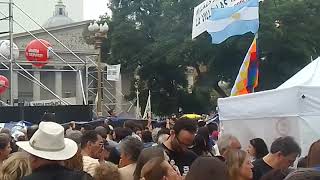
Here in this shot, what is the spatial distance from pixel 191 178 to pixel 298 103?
5.29m

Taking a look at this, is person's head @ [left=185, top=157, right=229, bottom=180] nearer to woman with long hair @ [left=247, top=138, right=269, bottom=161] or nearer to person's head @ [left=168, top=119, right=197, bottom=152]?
person's head @ [left=168, top=119, right=197, bottom=152]

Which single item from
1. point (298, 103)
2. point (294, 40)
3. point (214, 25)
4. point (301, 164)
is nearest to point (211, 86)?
point (294, 40)

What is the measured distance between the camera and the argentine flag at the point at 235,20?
12.1m

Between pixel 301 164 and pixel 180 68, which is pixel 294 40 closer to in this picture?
pixel 180 68

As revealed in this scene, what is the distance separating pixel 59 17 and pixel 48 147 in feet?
282

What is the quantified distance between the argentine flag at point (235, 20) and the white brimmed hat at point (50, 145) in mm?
8312

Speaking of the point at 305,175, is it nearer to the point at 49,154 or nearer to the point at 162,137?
the point at 49,154

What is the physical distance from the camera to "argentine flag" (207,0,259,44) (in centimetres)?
1214

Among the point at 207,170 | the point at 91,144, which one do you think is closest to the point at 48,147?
the point at 207,170

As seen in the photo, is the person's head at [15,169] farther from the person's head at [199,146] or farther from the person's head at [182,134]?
the person's head at [199,146]

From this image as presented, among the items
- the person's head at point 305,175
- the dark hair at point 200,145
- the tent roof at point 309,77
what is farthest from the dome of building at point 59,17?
the person's head at point 305,175

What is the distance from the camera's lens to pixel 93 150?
6738 mm

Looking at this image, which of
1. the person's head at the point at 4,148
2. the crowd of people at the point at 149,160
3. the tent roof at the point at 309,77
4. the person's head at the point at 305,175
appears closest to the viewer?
the person's head at the point at 305,175

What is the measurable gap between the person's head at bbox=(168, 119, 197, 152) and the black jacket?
2.31 m
